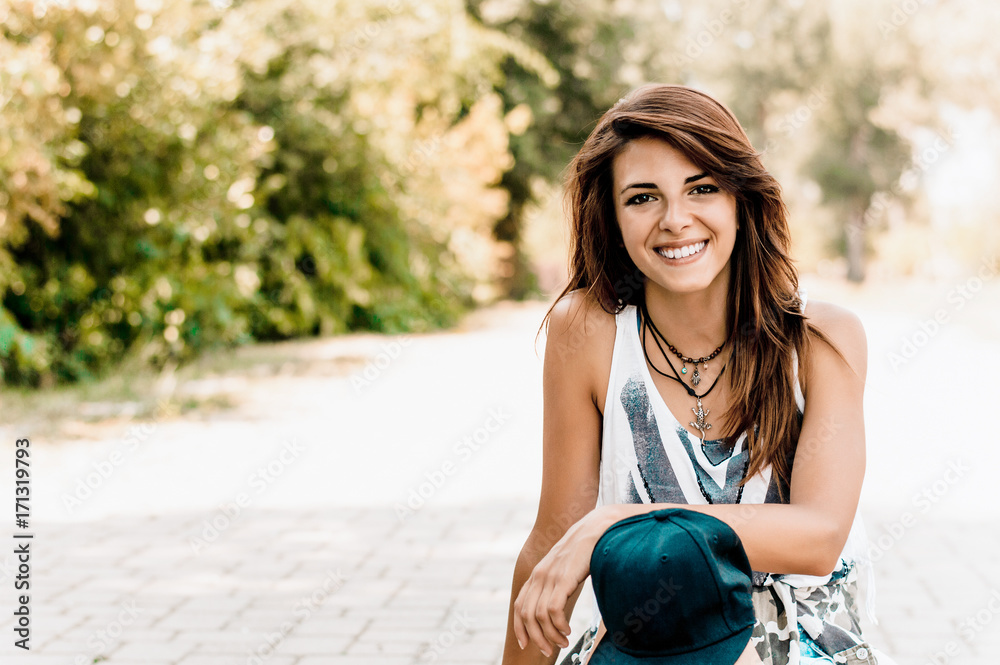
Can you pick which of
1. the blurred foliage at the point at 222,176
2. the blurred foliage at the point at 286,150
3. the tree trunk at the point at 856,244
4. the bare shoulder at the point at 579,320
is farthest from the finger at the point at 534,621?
the tree trunk at the point at 856,244

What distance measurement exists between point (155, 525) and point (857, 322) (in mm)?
4604

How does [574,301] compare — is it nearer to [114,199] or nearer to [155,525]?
[155,525]

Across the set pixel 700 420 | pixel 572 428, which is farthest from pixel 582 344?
pixel 700 420

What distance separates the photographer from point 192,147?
33.6 feet

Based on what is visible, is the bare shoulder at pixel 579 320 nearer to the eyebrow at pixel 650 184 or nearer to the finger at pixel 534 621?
the eyebrow at pixel 650 184

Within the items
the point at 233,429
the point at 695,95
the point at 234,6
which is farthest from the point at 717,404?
the point at 234,6

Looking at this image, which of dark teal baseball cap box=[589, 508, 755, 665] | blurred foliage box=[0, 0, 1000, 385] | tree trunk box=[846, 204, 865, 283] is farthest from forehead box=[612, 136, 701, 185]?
tree trunk box=[846, 204, 865, 283]

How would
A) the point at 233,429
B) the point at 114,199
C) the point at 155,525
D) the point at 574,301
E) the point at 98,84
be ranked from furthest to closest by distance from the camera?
the point at 114,199
the point at 98,84
the point at 233,429
the point at 155,525
the point at 574,301

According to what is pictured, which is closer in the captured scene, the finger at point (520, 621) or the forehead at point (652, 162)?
the finger at point (520, 621)

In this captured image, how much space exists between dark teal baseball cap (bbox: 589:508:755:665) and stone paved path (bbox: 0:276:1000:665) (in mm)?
1046

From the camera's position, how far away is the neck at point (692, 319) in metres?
2.08

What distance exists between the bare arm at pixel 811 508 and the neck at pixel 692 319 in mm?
197

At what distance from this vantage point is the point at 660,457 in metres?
1.94

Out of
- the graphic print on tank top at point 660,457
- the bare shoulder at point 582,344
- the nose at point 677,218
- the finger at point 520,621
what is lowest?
the finger at point 520,621
